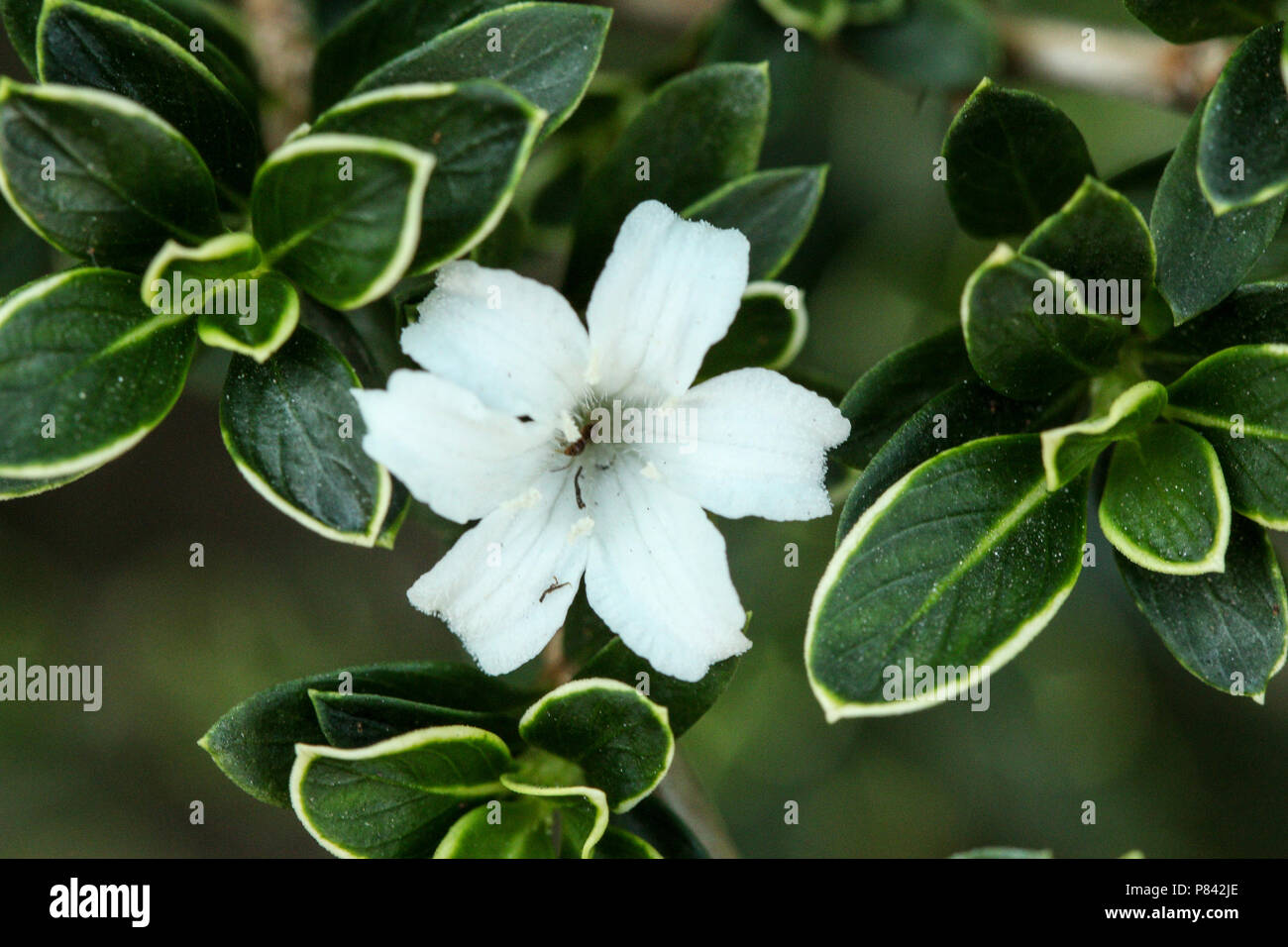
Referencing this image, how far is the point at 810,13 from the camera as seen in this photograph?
216 centimetres

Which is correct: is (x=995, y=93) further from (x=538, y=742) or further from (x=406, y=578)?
(x=406, y=578)

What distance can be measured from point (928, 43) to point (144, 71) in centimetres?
145

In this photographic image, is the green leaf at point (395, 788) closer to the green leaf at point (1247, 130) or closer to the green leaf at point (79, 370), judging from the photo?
the green leaf at point (79, 370)

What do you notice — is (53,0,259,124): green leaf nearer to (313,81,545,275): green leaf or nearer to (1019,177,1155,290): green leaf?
(313,81,545,275): green leaf

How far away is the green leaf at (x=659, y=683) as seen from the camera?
5.34 ft

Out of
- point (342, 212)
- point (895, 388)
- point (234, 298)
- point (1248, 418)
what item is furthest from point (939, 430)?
point (234, 298)

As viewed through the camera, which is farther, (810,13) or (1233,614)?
(810,13)

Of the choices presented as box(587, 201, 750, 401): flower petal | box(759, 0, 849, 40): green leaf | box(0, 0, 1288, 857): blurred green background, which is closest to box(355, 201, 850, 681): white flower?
box(587, 201, 750, 401): flower petal

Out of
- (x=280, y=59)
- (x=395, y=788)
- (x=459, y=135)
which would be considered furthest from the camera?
(x=280, y=59)

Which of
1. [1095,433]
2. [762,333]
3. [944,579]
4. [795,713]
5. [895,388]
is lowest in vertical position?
[795,713]

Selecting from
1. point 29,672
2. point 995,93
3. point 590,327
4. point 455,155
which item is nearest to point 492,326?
point 590,327

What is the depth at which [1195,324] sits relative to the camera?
1.64 metres

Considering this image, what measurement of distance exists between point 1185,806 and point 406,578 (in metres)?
2.35

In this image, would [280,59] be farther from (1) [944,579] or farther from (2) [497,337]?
(1) [944,579]
